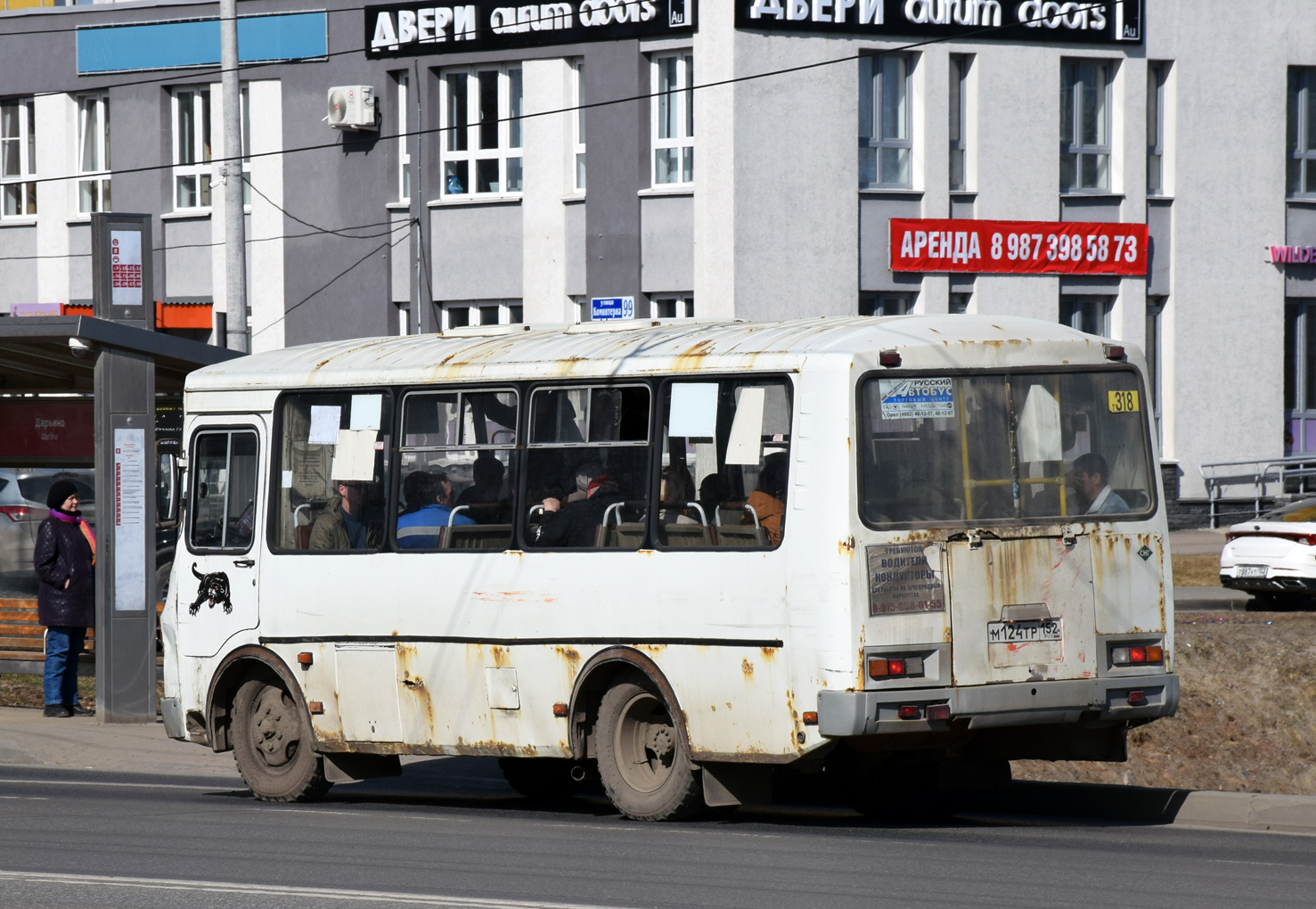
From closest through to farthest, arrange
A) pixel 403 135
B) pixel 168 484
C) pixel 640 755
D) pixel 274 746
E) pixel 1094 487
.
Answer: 1. pixel 1094 487
2. pixel 640 755
3. pixel 274 746
4. pixel 168 484
5. pixel 403 135

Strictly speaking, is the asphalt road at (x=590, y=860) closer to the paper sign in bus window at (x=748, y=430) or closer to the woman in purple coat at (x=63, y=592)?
the paper sign in bus window at (x=748, y=430)

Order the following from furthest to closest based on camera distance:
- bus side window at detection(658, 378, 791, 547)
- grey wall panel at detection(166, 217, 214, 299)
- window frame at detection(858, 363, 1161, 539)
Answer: grey wall panel at detection(166, 217, 214, 299) → bus side window at detection(658, 378, 791, 547) → window frame at detection(858, 363, 1161, 539)

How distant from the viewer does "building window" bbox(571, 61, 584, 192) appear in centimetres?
2956

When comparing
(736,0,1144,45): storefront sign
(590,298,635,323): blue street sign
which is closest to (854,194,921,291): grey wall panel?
(736,0,1144,45): storefront sign

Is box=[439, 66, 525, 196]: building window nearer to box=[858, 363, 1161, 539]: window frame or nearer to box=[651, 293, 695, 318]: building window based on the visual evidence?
box=[651, 293, 695, 318]: building window

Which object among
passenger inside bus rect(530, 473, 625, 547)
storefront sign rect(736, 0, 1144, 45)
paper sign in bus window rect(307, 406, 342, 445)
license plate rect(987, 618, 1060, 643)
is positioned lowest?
license plate rect(987, 618, 1060, 643)

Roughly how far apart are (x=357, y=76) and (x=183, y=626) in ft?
65.2

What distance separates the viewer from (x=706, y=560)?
10148mm

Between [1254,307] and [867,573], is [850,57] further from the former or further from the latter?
[867,573]

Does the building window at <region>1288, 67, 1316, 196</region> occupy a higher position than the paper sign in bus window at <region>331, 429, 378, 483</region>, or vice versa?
the building window at <region>1288, 67, 1316, 196</region>

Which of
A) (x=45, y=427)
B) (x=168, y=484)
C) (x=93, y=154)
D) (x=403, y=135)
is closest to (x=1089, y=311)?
(x=403, y=135)

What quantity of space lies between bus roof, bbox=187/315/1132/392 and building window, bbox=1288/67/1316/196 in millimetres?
22299

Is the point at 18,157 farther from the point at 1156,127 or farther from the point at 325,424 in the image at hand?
the point at 325,424

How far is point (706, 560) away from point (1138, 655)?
7.41 ft
